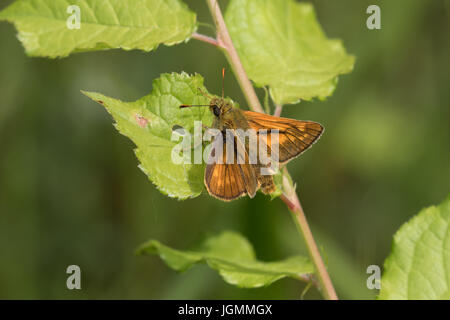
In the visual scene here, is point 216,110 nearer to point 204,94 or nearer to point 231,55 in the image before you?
point 204,94

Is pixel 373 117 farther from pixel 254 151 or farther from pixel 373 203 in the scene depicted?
pixel 254 151

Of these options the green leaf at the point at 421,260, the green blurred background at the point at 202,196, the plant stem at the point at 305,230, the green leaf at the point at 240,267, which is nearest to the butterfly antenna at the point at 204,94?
the plant stem at the point at 305,230

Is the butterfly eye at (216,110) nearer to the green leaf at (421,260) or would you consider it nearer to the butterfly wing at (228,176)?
the butterfly wing at (228,176)

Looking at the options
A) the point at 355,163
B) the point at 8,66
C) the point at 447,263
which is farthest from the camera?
the point at 355,163

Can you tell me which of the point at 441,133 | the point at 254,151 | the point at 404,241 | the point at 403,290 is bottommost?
the point at 403,290

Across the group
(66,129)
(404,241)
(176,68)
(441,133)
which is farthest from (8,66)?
(441,133)

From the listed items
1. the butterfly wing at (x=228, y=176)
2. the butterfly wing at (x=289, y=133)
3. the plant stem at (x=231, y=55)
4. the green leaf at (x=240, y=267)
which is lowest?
the green leaf at (x=240, y=267)

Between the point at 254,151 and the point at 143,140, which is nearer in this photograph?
the point at 143,140
